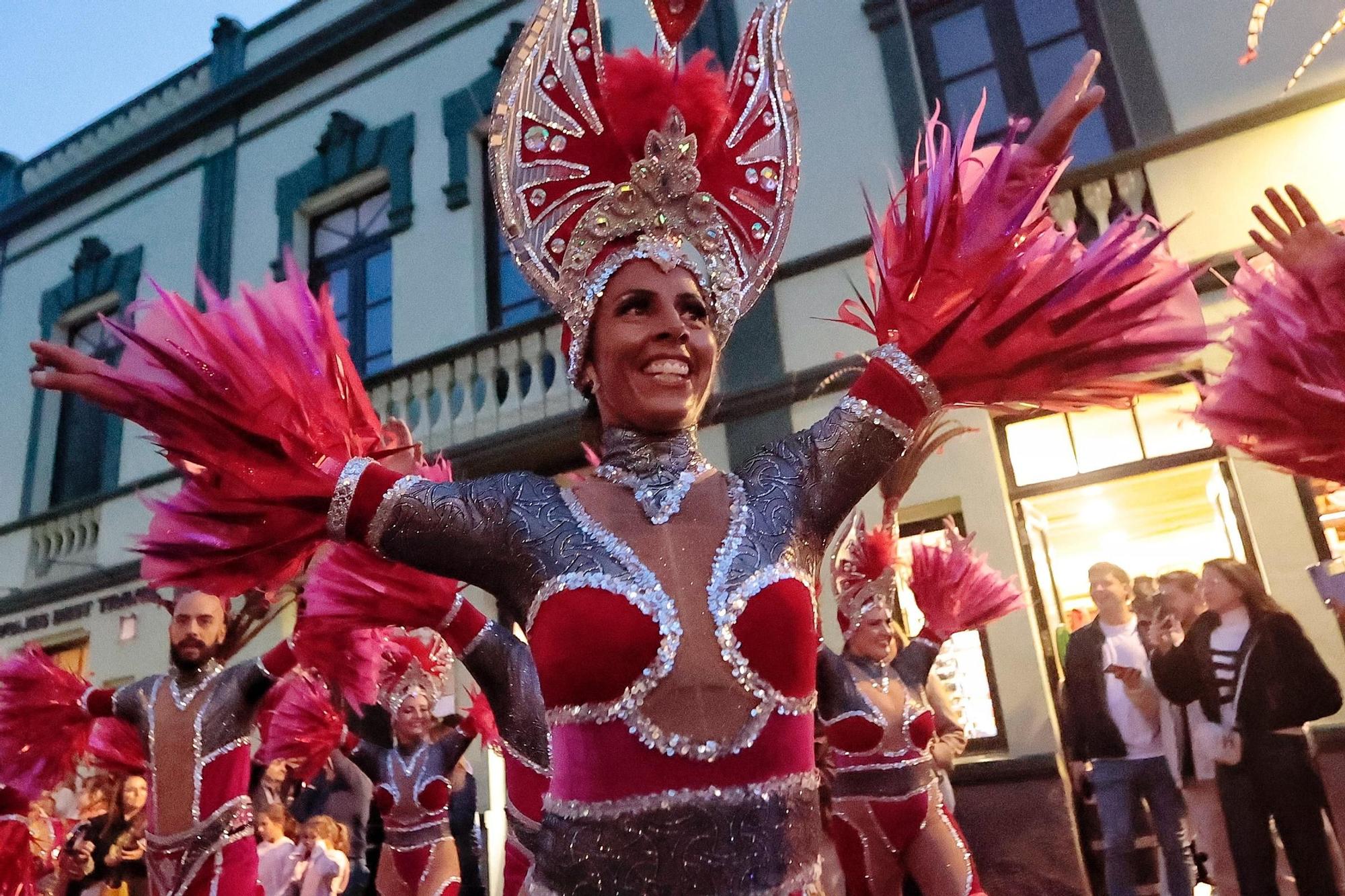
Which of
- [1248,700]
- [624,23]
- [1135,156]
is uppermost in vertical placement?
[624,23]

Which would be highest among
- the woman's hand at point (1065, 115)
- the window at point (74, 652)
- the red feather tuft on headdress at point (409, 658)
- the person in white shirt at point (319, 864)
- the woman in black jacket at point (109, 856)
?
the window at point (74, 652)

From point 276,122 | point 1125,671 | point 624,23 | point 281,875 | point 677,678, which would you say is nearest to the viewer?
point 677,678

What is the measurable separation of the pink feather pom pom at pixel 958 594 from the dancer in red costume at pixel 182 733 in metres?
2.78

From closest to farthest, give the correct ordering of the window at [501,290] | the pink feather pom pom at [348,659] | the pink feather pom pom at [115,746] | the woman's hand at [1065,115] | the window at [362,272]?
the woman's hand at [1065,115], the pink feather pom pom at [348,659], the pink feather pom pom at [115,746], the window at [501,290], the window at [362,272]

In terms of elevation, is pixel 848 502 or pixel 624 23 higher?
pixel 624 23

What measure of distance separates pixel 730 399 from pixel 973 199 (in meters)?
5.26

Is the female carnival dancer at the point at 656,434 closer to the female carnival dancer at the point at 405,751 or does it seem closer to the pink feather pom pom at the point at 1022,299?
the pink feather pom pom at the point at 1022,299

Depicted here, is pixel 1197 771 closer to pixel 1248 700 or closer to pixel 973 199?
pixel 1248 700

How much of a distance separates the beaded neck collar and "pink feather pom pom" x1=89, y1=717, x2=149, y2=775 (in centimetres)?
350

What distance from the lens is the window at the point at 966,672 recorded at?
5.77 meters

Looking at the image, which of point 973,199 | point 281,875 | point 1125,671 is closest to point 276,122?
point 281,875

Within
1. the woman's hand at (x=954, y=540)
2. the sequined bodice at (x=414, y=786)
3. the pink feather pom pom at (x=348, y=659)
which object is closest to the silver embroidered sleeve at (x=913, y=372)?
the pink feather pom pom at (x=348, y=659)

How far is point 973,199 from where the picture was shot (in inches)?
64.5

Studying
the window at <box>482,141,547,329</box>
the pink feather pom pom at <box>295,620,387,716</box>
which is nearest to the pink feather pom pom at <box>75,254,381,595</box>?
the pink feather pom pom at <box>295,620,387,716</box>
